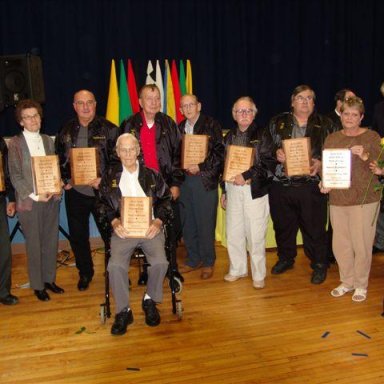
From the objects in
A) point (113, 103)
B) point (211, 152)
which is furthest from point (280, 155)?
point (113, 103)

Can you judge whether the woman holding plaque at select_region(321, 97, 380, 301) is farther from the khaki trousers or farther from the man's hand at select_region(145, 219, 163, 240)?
the man's hand at select_region(145, 219, 163, 240)

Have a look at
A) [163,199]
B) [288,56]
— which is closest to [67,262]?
[163,199]

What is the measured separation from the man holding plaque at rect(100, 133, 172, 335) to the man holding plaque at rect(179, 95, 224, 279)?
642 mm

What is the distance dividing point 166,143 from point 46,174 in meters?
1.02

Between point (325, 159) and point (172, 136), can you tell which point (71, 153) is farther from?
point (325, 159)

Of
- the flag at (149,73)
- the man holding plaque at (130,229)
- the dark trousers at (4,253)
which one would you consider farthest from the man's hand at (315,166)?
the flag at (149,73)

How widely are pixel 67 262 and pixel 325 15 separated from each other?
5.68 metres

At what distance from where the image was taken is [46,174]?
3.73 metres

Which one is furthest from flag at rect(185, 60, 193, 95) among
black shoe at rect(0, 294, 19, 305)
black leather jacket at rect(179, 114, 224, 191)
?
black shoe at rect(0, 294, 19, 305)

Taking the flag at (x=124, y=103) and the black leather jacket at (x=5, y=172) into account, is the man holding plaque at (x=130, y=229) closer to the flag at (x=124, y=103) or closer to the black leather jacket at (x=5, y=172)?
the black leather jacket at (x=5, y=172)

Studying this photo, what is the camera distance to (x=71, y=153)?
3.83m

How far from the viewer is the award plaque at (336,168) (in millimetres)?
3555

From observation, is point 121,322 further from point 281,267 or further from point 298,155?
point 298,155

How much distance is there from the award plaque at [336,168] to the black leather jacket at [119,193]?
1266 mm
